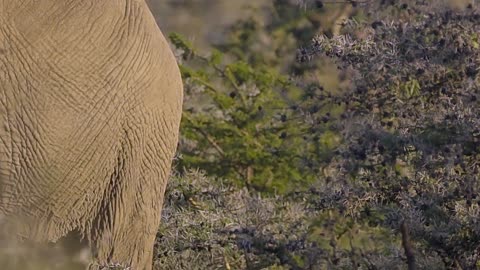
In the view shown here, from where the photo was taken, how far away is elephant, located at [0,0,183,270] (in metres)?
4.20

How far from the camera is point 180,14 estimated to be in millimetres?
15000

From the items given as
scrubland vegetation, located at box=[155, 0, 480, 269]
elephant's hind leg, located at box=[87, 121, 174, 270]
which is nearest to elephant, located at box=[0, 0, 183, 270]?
elephant's hind leg, located at box=[87, 121, 174, 270]

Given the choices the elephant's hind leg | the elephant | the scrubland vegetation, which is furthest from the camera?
the scrubland vegetation

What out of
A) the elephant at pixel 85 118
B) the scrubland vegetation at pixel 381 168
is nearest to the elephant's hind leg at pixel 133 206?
the elephant at pixel 85 118

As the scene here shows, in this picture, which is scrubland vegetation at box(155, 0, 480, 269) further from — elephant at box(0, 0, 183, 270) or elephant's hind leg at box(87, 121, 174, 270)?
elephant at box(0, 0, 183, 270)

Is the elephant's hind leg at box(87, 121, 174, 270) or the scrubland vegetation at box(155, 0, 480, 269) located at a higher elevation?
the scrubland vegetation at box(155, 0, 480, 269)

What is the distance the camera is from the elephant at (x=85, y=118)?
165 inches

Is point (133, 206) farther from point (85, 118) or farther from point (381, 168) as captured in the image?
point (381, 168)

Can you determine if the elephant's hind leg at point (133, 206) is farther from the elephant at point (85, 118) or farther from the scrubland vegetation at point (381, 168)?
the scrubland vegetation at point (381, 168)

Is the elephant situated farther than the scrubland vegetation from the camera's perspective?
No

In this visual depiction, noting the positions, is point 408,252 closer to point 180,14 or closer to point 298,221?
point 298,221

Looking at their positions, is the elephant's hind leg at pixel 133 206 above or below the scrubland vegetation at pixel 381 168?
below

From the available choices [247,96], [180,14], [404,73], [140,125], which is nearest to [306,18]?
[247,96]

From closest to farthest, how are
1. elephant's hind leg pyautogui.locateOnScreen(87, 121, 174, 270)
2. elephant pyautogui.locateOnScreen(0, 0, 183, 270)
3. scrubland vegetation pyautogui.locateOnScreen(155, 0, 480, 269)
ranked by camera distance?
elephant pyautogui.locateOnScreen(0, 0, 183, 270) → elephant's hind leg pyautogui.locateOnScreen(87, 121, 174, 270) → scrubland vegetation pyautogui.locateOnScreen(155, 0, 480, 269)
